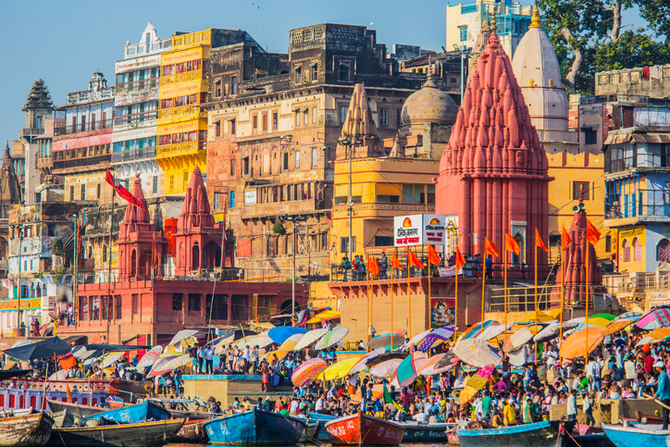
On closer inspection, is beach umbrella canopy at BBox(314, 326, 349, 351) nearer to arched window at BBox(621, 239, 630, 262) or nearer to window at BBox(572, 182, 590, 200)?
arched window at BBox(621, 239, 630, 262)

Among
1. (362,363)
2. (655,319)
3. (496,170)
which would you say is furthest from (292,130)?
(655,319)

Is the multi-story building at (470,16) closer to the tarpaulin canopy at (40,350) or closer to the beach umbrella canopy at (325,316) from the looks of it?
the beach umbrella canopy at (325,316)

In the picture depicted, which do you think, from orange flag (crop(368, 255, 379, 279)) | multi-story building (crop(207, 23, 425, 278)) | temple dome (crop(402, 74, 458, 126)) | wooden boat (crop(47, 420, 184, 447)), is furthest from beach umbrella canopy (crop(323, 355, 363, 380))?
temple dome (crop(402, 74, 458, 126))

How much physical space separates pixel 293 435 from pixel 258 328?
25.2 metres

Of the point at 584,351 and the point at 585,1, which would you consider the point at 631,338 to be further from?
the point at 585,1

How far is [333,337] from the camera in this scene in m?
49.6

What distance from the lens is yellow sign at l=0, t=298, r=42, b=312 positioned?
93875 millimetres

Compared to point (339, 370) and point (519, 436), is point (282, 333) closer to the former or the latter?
point (339, 370)

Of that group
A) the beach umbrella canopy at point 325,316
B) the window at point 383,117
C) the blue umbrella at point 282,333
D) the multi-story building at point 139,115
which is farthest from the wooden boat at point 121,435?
the multi-story building at point 139,115

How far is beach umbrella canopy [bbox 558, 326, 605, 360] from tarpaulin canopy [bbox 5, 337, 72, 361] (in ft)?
77.4

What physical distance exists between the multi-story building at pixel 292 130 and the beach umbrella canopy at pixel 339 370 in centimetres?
3184

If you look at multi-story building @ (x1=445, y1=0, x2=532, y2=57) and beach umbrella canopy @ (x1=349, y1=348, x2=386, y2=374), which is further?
multi-story building @ (x1=445, y1=0, x2=532, y2=57)

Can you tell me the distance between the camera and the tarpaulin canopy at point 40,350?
5419cm

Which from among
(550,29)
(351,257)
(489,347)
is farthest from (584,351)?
(550,29)
